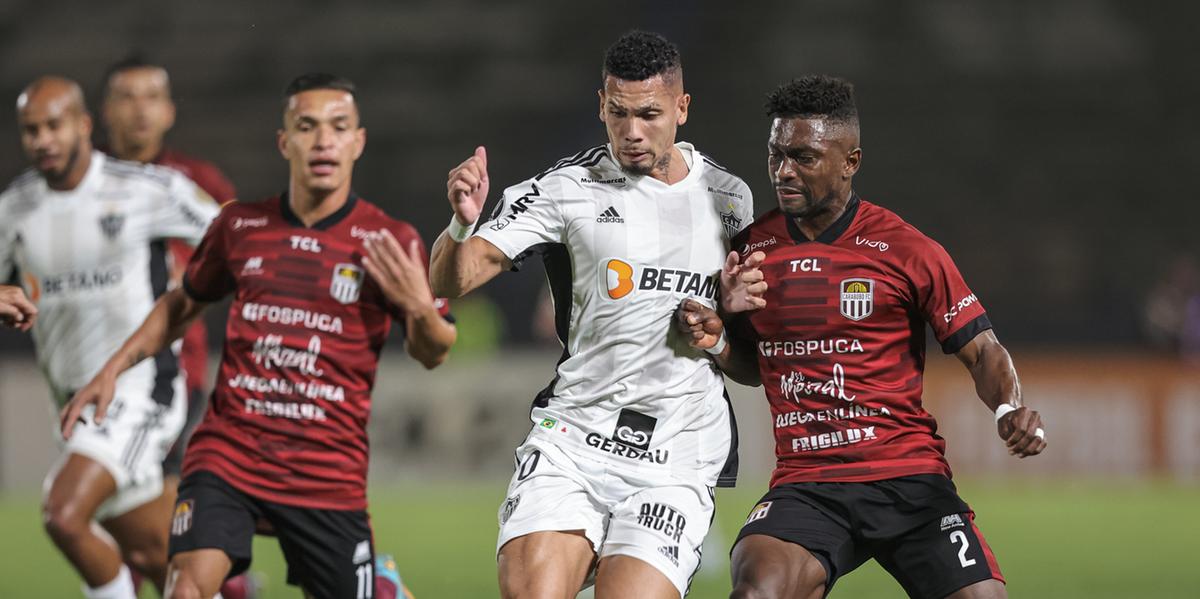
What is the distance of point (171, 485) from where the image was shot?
25.6ft

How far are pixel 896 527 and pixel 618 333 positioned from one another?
117 cm

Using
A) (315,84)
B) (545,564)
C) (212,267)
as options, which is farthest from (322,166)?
(545,564)

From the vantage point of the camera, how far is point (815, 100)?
555 centimetres

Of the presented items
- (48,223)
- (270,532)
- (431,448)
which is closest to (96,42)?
(431,448)

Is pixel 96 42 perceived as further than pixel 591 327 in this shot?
Yes

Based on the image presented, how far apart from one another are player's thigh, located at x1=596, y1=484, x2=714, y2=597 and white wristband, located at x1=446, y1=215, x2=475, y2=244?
107cm

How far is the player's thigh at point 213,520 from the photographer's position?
5.78m

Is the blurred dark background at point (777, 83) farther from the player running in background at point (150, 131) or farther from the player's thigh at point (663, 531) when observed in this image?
the player's thigh at point (663, 531)

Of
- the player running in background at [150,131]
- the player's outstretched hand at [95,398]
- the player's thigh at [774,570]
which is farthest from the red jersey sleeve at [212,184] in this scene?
the player's thigh at [774,570]

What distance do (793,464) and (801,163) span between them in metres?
1.06

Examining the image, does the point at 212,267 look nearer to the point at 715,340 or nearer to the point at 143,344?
the point at 143,344

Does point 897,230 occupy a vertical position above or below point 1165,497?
above

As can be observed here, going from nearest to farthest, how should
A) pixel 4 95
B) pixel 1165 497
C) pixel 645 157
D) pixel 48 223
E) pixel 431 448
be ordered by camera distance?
pixel 645 157 → pixel 48 223 → pixel 1165 497 → pixel 431 448 → pixel 4 95

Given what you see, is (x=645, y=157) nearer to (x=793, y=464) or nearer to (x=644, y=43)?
(x=644, y=43)
